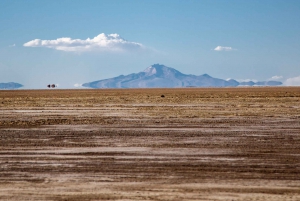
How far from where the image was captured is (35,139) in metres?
17.8

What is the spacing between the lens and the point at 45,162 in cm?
1271

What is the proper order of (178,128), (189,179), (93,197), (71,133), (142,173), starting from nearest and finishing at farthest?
(93,197)
(189,179)
(142,173)
(71,133)
(178,128)

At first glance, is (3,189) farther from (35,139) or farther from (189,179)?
(35,139)

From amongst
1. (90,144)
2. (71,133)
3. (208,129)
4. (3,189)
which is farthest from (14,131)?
(3,189)

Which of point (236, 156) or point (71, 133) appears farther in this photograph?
point (71, 133)

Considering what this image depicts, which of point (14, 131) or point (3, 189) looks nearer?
point (3, 189)

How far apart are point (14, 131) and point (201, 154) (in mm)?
10078

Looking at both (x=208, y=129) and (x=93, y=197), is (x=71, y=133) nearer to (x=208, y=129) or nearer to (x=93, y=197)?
(x=208, y=129)

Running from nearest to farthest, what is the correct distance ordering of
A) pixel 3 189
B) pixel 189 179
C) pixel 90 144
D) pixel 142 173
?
1. pixel 3 189
2. pixel 189 179
3. pixel 142 173
4. pixel 90 144

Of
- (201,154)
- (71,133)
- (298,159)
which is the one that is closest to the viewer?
(298,159)

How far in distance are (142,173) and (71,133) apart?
9.18 meters

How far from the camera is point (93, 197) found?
29.6 ft

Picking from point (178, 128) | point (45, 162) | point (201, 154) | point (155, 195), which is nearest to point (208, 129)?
point (178, 128)

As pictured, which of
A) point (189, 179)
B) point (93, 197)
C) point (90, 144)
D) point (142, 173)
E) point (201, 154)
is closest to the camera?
point (93, 197)
